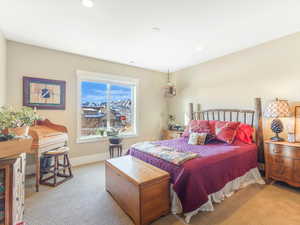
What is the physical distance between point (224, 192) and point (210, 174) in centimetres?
52

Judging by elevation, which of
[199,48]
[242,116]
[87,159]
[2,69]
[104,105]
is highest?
[199,48]

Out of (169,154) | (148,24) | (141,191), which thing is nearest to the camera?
(141,191)

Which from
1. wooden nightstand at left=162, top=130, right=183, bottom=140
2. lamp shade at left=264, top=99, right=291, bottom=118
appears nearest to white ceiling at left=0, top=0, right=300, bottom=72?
lamp shade at left=264, top=99, right=291, bottom=118

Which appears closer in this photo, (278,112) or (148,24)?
(148,24)

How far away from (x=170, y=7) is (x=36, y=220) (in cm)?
311

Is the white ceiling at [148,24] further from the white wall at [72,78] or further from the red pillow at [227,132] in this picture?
the red pillow at [227,132]

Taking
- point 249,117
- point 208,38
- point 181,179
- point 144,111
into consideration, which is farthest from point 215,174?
point 144,111

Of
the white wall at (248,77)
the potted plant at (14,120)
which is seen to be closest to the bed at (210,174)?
the white wall at (248,77)

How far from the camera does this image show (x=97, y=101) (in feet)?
13.4

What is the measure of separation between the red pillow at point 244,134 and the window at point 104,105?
2765 mm

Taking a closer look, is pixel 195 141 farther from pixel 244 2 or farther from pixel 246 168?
pixel 244 2

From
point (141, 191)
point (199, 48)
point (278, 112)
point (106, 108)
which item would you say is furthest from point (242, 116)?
point (106, 108)

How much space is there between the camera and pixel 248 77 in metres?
3.29

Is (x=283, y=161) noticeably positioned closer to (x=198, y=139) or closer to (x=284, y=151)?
(x=284, y=151)
